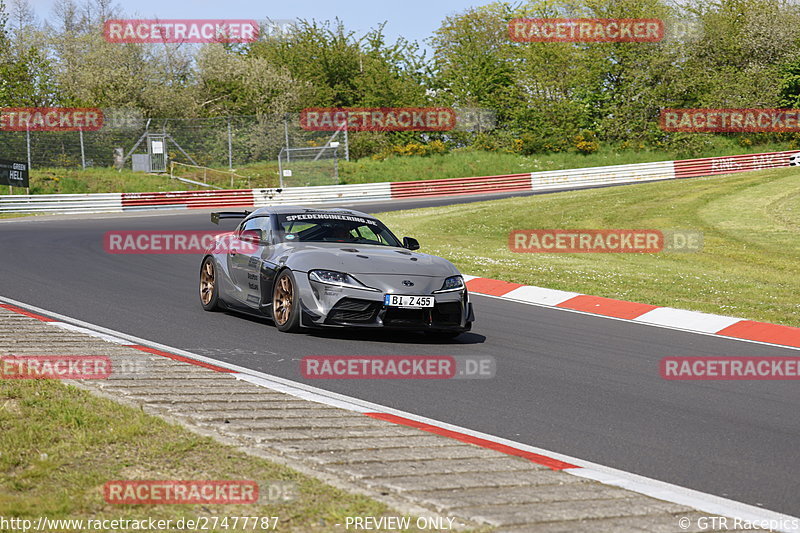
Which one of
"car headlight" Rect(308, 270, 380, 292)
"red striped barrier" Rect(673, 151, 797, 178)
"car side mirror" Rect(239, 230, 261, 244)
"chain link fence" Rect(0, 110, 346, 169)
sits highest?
"chain link fence" Rect(0, 110, 346, 169)

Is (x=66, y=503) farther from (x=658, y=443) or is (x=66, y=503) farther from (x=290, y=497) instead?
(x=658, y=443)

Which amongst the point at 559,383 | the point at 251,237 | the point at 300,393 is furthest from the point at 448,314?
the point at 300,393

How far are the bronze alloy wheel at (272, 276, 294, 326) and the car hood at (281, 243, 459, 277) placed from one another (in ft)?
0.63

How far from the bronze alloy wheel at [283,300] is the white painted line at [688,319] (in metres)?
4.81

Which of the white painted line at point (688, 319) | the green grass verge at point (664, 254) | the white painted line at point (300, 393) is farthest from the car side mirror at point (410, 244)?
the green grass verge at point (664, 254)

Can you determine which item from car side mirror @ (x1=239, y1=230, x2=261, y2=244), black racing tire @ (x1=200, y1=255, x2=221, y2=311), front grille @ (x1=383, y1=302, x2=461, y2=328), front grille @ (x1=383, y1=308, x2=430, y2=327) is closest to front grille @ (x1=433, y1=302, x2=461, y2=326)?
front grille @ (x1=383, y1=302, x2=461, y2=328)

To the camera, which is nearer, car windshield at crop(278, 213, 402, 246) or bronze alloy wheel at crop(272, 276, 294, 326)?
bronze alloy wheel at crop(272, 276, 294, 326)

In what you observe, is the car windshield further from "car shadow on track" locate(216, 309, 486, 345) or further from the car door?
"car shadow on track" locate(216, 309, 486, 345)

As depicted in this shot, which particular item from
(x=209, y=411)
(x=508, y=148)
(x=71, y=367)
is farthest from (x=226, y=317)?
(x=508, y=148)

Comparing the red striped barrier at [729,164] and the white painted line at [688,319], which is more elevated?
the red striped barrier at [729,164]

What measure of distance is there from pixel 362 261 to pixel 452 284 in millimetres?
954

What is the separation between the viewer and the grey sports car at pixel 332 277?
9422 millimetres

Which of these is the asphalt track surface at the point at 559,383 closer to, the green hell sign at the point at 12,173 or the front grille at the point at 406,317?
the front grille at the point at 406,317

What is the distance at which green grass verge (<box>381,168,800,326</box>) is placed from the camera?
47.5ft
